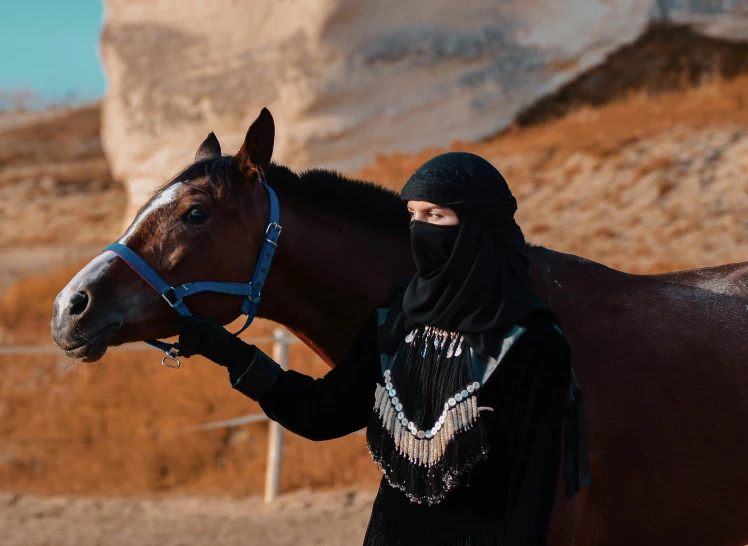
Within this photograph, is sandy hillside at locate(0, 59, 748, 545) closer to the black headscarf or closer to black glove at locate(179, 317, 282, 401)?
black glove at locate(179, 317, 282, 401)

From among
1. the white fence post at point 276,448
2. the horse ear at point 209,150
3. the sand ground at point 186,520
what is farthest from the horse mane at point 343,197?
the white fence post at point 276,448

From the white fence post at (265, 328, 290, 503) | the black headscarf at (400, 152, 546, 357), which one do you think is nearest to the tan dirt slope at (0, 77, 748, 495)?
the white fence post at (265, 328, 290, 503)

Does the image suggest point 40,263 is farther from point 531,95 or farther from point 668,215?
point 668,215

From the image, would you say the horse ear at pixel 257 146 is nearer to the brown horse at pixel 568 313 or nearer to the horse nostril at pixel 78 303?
the brown horse at pixel 568 313

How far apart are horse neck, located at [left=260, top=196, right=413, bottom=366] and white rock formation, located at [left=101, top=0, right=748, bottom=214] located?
36.3 ft

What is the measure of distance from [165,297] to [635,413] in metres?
1.42

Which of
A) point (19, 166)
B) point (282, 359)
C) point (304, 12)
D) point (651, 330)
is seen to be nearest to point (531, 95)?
point (304, 12)

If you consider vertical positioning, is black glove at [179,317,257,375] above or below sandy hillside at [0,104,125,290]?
above

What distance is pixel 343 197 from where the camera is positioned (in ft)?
9.32

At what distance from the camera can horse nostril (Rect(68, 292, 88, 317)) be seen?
7.86 feet

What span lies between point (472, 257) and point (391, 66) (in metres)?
12.8

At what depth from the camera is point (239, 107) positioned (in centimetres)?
1432

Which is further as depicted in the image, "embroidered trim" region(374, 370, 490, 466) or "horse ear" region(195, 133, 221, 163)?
"horse ear" region(195, 133, 221, 163)

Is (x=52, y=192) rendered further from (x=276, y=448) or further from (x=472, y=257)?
(x=472, y=257)
